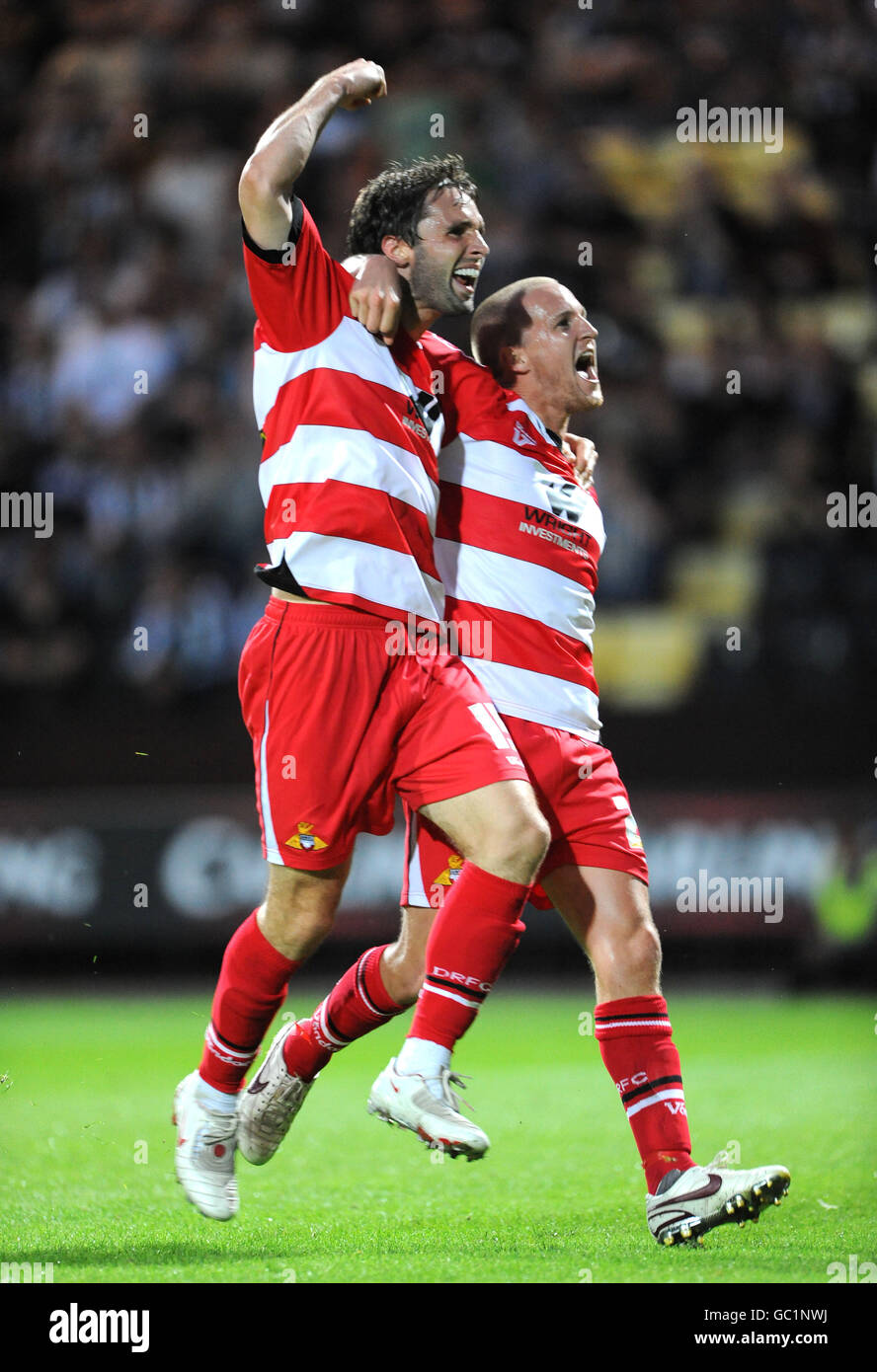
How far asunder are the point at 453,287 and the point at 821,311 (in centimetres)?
793

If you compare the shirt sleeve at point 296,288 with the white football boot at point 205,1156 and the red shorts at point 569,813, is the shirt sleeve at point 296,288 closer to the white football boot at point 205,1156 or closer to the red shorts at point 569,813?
the red shorts at point 569,813

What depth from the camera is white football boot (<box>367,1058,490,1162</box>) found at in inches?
130

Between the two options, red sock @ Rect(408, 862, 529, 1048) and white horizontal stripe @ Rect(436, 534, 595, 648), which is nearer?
red sock @ Rect(408, 862, 529, 1048)

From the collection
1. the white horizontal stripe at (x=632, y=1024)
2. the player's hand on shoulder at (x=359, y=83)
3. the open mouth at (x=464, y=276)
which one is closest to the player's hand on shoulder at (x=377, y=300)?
the open mouth at (x=464, y=276)

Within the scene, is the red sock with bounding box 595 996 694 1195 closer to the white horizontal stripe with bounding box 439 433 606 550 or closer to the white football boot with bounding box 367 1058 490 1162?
the white football boot with bounding box 367 1058 490 1162

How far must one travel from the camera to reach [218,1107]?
13.0ft

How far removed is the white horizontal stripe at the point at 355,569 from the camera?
12.1 ft

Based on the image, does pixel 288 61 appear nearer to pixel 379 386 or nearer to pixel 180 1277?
pixel 379 386

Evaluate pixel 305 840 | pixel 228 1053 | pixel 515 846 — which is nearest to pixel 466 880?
pixel 515 846

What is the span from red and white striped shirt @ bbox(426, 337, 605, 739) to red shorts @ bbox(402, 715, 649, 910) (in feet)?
0.22

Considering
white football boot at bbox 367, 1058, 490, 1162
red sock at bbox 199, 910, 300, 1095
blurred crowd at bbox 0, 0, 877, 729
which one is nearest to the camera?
white football boot at bbox 367, 1058, 490, 1162

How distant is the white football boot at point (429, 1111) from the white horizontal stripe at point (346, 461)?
1321 mm

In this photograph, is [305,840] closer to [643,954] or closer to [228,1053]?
[228,1053]

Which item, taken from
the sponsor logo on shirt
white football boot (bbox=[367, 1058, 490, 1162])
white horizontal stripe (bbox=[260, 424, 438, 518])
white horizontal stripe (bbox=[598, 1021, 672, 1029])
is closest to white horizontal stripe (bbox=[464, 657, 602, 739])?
white horizontal stripe (bbox=[260, 424, 438, 518])
